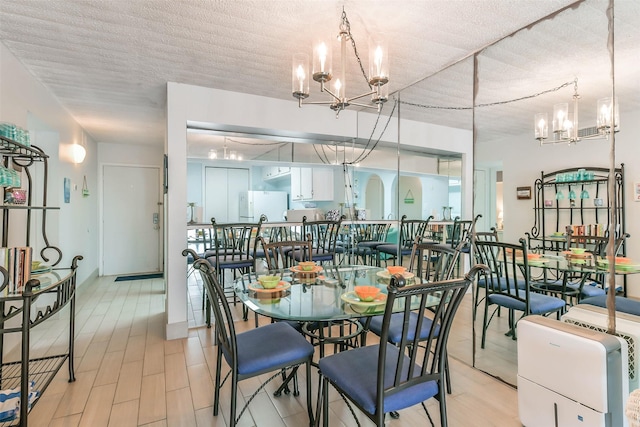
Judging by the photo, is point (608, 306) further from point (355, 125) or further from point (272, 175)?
point (272, 175)

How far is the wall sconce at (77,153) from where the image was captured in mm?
4020

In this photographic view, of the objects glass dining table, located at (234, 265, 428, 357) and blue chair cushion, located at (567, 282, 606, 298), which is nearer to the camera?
glass dining table, located at (234, 265, 428, 357)

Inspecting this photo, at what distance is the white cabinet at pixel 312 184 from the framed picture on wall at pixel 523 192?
95.5 inches

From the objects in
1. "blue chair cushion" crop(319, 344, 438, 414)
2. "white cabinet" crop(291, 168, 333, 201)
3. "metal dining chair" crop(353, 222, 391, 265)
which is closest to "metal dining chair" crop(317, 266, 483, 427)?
"blue chair cushion" crop(319, 344, 438, 414)

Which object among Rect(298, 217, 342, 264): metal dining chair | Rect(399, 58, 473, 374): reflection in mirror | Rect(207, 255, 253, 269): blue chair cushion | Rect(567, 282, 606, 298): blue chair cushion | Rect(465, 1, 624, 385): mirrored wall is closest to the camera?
Rect(465, 1, 624, 385): mirrored wall

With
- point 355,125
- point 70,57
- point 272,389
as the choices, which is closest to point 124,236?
point 70,57

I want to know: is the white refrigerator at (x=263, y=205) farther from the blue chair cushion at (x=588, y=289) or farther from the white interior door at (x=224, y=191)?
the blue chair cushion at (x=588, y=289)

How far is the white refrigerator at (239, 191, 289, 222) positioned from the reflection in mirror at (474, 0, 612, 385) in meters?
2.49

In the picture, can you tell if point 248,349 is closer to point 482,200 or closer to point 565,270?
point 482,200

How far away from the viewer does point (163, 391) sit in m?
2.06

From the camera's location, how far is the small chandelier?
1757 mm

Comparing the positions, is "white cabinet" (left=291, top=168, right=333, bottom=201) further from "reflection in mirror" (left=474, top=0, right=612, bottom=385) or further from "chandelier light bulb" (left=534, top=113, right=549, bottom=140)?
"chandelier light bulb" (left=534, top=113, right=549, bottom=140)

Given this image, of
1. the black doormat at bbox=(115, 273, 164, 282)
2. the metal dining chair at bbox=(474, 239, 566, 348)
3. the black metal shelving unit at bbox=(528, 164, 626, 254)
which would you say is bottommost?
the black doormat at bbox=(115, 273, 164, 282)

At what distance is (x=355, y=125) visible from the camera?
4027mm
